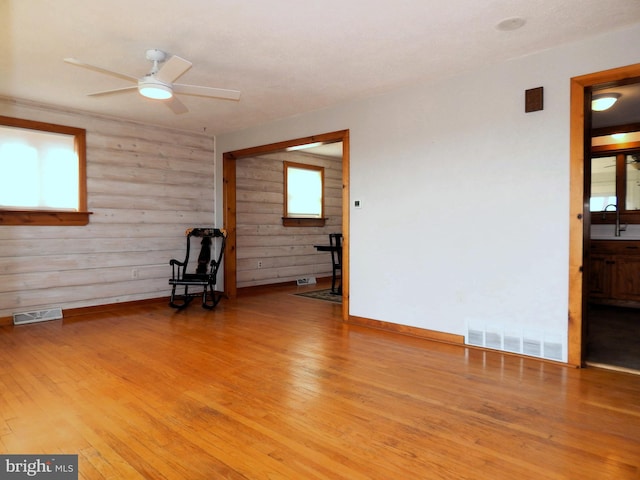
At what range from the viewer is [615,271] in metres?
5.39

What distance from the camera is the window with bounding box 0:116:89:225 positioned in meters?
4.49

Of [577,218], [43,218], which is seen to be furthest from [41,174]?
[577,218]

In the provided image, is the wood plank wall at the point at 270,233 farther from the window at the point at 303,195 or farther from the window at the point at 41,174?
the window at the point at 41,174

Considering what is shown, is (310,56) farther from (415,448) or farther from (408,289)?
(415,448)

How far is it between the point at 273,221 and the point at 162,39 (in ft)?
13.8

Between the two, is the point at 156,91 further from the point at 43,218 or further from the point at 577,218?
Answer: the point at 577,218

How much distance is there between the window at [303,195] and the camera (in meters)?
7.32

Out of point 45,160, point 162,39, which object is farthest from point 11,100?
point 162,39

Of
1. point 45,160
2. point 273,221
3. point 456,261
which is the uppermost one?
point 45,160

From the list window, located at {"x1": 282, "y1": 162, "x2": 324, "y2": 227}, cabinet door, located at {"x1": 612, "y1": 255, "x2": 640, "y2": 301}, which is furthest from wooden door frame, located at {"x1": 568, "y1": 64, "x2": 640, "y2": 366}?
window, located at {"x1": 282, "y1": 162, "x2": 324, "y2": 227}

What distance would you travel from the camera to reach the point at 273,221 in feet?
23.1

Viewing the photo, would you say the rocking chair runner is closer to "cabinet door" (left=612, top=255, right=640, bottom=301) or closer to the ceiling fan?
the ceiling fan

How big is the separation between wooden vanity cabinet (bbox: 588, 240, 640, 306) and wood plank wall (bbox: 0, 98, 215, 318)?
18.4 feet

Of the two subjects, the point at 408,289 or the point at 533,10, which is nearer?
the point at 533,10
